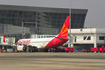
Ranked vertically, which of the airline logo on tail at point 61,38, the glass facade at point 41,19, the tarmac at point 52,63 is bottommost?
the tarmac at point 52,63

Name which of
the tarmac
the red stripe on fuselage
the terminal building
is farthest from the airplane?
the terminal building

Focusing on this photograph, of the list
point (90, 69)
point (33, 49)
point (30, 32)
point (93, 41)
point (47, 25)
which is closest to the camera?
point (90, 69)

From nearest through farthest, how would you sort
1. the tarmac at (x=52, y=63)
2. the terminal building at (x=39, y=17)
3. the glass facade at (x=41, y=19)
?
the tarmac at (x=52, y=63) < the terminal building at (x=39, y=17) < the glass facade at (x=41, y=19)

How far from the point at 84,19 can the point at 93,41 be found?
2157 inches

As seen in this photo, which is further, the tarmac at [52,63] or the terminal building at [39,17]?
the terminal building at [39,17]

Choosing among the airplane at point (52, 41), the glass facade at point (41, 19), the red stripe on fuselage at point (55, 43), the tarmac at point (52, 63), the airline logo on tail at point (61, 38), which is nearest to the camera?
the tarmac at point (52, 63)

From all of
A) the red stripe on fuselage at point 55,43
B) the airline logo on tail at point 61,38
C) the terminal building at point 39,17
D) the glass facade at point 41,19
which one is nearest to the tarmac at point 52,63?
the airline logo on tail at point 61,38

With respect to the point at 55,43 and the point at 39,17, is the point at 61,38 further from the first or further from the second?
the point at 39,17

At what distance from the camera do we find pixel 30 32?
88.2m

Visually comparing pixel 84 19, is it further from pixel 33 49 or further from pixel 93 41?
pixel 33 49

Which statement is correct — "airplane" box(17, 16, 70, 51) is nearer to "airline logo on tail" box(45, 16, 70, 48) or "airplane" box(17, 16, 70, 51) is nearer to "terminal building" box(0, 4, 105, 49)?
"airline logo on tail" box(45, 16, 70, 48)

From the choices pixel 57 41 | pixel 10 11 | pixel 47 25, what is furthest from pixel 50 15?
pixel 57 41

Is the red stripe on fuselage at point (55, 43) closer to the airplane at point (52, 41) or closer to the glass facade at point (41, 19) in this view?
the airplane at point (52, 41)

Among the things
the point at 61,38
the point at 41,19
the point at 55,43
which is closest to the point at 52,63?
the point at 61,38
